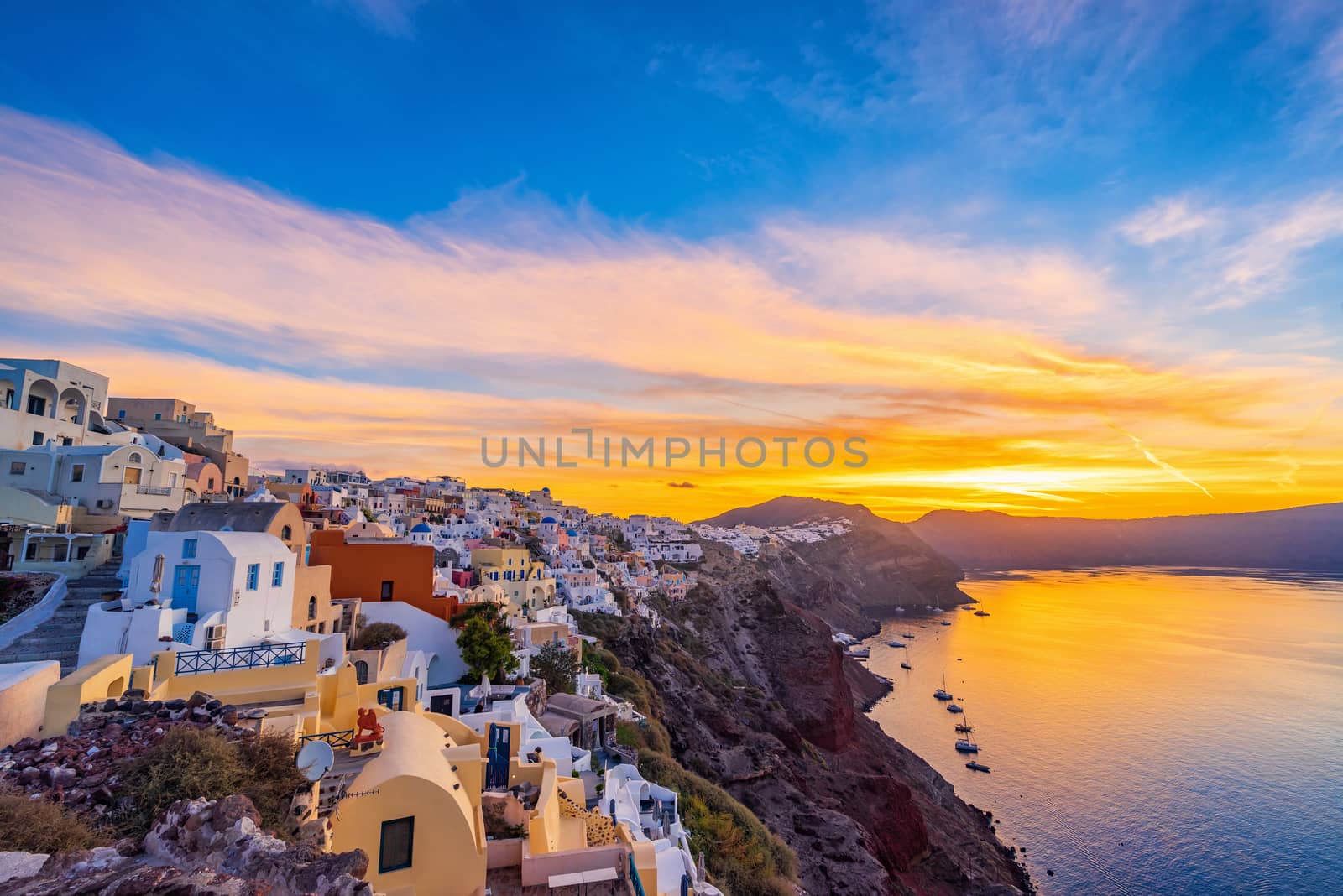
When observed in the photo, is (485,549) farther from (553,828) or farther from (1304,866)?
(1304,866)

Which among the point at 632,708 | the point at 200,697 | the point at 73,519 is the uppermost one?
the point at 73,519

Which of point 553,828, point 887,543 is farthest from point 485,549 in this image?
point 887,543

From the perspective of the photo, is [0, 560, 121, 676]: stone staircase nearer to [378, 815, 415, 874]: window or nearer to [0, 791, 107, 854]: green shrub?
[0, 791, 107, 854]: green shrub

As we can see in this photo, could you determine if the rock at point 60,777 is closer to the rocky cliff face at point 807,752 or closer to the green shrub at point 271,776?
the green shrub at point 271,776

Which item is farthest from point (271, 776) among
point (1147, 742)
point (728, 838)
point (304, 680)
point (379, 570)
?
point (1147, 742)

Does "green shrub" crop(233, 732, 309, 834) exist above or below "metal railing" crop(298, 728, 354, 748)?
above

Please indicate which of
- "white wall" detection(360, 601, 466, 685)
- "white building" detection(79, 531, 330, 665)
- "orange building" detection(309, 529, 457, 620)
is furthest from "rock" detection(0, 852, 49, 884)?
"orange building" detection(309, 529, 457, 620)
